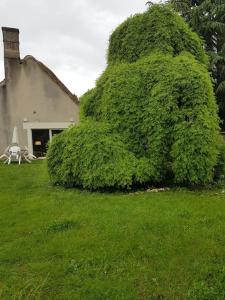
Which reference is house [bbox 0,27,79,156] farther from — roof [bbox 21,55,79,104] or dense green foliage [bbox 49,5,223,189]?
dense green foliage [bbox 49,5,223,189]

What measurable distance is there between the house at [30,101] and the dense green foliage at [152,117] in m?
9.36

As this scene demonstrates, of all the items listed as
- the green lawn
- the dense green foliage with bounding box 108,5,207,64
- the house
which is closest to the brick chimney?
the house

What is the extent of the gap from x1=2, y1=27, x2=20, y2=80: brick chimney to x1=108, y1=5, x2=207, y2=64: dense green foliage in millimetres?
9876

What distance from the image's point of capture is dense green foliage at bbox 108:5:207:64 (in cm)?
831

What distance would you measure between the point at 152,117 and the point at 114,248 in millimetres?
4179

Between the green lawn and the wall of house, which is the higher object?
the wall of house

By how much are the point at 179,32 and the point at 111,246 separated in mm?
6615

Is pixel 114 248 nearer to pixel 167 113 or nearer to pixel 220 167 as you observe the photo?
pixel 167 113

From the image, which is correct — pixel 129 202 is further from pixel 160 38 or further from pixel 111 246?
pixel 160 38

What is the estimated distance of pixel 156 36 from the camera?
27.3 feet

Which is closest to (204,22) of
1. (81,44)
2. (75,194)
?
(81,44)

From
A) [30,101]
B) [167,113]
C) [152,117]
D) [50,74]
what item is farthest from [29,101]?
[167,113]

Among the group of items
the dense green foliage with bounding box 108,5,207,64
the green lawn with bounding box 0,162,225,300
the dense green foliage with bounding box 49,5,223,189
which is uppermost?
the dense green foliage with bounding box 108,5,207,64

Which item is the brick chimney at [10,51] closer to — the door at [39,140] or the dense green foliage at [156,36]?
the door at [39,140]
